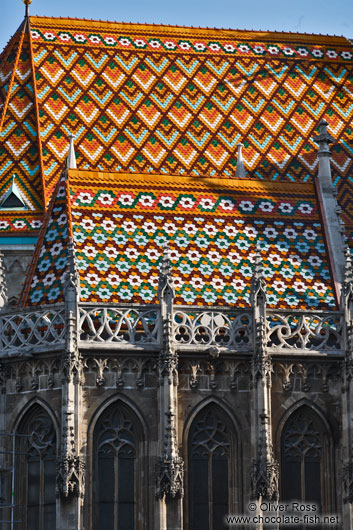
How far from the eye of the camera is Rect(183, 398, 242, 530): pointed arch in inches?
1177

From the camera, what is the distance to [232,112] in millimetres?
38250

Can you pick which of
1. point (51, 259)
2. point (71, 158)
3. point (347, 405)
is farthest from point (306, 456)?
point (71, 158)

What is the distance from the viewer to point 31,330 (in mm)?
30328

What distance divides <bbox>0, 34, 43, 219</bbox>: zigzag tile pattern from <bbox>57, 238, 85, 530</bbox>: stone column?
18.0 ft

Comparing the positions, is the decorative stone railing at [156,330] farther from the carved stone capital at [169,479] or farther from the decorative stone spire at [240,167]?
the decorative stone spire at [240,167]

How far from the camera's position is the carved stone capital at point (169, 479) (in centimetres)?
2916

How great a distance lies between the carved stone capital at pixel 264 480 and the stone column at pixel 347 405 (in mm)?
1366

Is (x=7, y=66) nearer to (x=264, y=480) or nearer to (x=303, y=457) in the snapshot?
(x=303, y=457)

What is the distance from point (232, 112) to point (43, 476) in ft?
37.9

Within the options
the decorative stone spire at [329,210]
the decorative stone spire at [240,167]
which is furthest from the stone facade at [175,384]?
the decorative stone spire at [240,167]

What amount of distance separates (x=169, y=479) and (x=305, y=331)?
3.92 metres

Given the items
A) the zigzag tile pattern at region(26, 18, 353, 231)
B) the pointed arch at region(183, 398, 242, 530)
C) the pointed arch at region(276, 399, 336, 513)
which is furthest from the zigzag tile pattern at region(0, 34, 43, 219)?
the pointed arch at region(276, 399, 336, 513)

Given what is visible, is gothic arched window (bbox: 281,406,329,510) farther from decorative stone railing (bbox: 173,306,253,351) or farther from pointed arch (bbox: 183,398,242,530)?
decorative stone railing (bbox: 173,306,253,351)

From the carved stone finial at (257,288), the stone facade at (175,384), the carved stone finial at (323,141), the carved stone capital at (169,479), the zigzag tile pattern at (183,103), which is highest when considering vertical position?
the zigzag tile pattern at (183,103)
